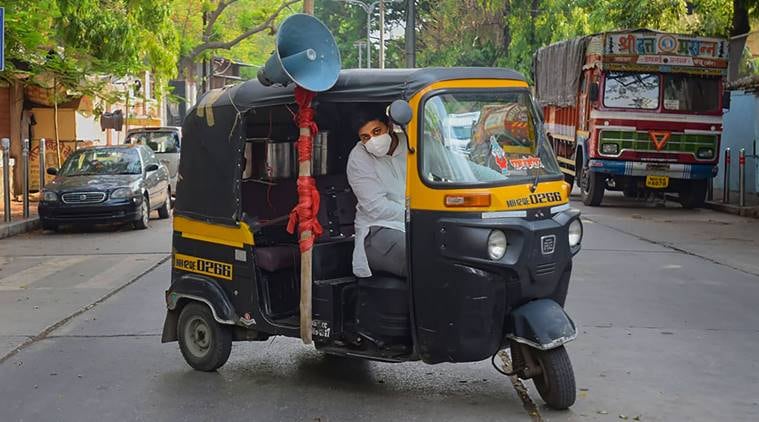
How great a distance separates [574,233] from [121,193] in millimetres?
12835

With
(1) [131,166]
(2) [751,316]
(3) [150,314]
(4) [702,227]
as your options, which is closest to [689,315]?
(2) [751,316]

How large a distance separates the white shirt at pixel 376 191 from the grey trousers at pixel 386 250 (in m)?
0.04

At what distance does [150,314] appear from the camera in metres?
9.59

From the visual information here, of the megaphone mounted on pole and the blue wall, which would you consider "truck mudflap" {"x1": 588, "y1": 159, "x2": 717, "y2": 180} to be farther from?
the megaphone mounted on pole

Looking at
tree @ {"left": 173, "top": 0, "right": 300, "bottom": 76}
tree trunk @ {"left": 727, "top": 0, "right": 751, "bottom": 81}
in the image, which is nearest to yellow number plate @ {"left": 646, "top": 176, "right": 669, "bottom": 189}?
tree trunk @ {"left": 727, "top": 0, "right": 751, "bottom": 81}

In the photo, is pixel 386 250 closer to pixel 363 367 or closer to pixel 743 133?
pixel 363 367

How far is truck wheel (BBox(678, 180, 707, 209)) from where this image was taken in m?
21.8

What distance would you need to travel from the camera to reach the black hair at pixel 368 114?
666 cm

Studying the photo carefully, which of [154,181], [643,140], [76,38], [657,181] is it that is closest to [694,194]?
[657,181]

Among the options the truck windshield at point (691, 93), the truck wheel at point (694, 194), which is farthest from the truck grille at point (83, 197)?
the truck wheel at point (694, 194)

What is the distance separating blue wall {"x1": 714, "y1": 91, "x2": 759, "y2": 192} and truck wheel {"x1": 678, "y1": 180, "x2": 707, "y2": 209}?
3346 mm

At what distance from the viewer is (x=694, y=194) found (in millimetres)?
21906

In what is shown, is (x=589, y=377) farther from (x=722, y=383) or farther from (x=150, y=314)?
(x=150, y=314)

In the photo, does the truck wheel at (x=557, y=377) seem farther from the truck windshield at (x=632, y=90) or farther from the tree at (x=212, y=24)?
the tree at (x=212, y=24)
